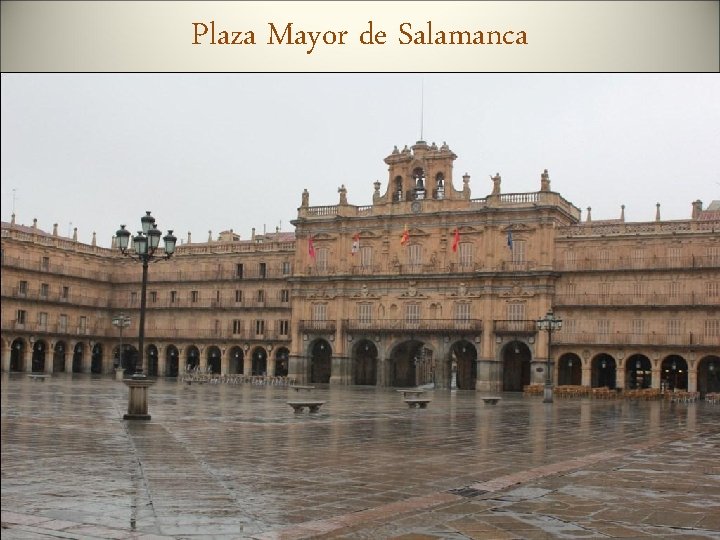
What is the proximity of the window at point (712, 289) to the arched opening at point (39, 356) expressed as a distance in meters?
45.6

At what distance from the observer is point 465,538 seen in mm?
8133

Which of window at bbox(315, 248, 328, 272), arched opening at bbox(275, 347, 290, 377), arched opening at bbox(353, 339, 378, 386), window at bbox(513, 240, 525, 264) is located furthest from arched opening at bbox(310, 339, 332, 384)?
window at bbox(513, 240, 525, 264)

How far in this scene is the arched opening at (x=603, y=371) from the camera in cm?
5284

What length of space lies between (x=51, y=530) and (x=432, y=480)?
5.33 meters

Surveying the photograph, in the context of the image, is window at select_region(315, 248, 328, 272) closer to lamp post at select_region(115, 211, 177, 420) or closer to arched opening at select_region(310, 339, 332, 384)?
arched opening at select_region(310, 339, 332, 384)

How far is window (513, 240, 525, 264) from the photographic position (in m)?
53.2

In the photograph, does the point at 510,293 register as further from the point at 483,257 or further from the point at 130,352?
the point at 130,352

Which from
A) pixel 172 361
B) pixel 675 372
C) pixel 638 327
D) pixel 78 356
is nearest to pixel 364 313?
pixel 638 327

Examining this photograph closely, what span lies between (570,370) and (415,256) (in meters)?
11.8

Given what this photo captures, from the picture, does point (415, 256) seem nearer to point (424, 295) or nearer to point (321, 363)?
point (424, 295)

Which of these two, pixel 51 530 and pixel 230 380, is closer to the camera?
pixel 51 530

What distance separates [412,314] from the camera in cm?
5650

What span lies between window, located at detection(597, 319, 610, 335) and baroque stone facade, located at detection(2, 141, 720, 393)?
64mm

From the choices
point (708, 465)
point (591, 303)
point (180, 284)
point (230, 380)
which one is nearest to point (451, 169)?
point (591, 303)
